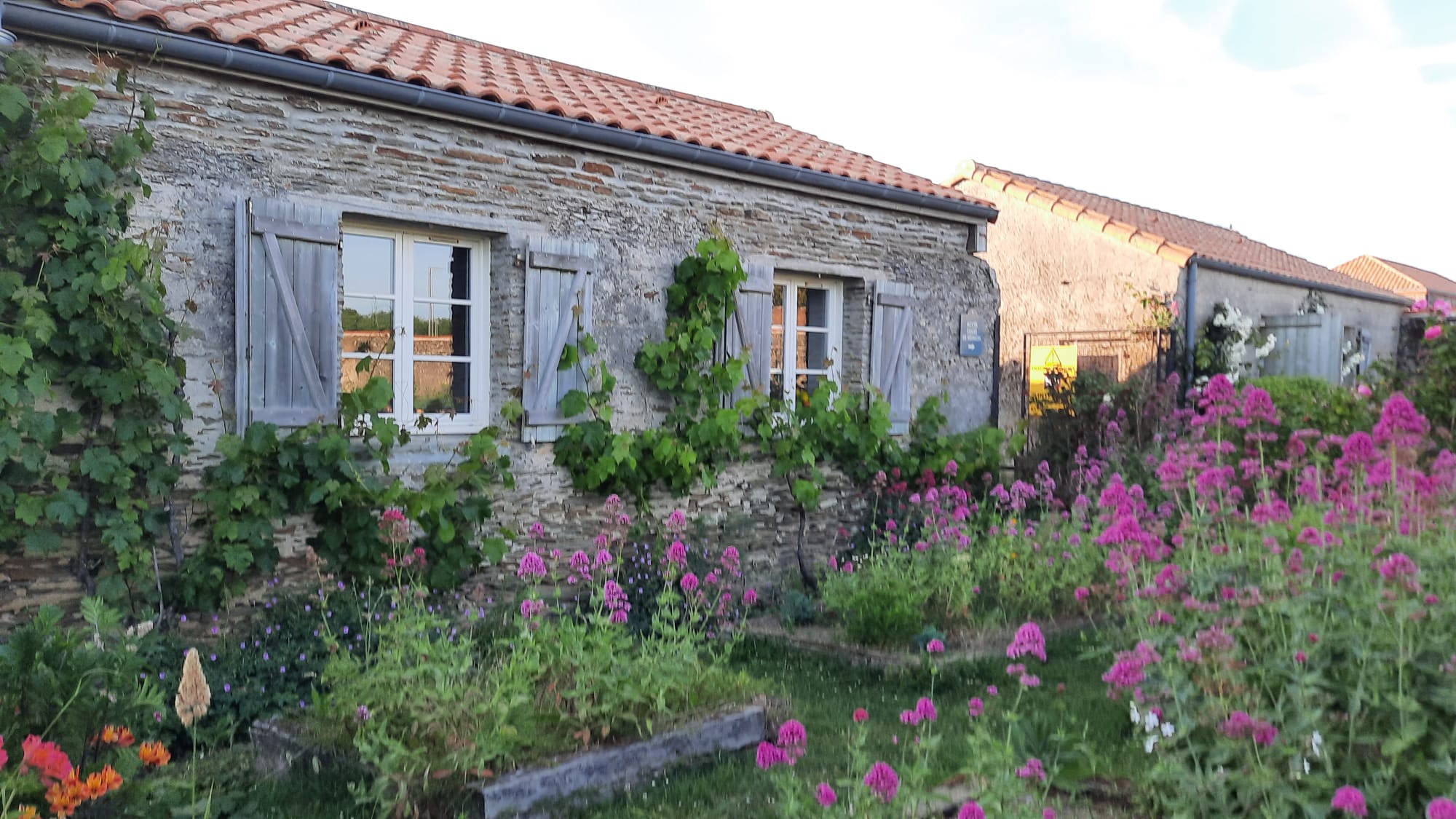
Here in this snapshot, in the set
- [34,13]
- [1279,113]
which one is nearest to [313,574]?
[34,13]

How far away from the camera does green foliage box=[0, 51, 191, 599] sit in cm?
425

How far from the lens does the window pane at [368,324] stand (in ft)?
18.4

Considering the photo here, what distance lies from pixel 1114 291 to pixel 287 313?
10487mm

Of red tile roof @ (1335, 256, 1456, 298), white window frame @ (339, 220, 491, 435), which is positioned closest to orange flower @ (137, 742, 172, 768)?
white window frame @ (339, 220, 491, 435)

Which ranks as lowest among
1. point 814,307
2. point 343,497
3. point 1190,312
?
point 343,497

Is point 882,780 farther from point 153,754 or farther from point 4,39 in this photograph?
point 4,39

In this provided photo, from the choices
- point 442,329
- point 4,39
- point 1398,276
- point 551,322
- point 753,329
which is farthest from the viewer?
point 1398,276

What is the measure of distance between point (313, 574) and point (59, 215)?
2077mm

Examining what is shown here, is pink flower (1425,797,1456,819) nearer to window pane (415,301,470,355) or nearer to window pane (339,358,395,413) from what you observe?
window pane (339,358,395,413)

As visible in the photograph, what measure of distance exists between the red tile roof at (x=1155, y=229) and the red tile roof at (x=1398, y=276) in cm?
843

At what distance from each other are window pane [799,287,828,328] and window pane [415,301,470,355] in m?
2.93

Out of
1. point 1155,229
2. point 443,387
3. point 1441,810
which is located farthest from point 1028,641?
point 1155,229

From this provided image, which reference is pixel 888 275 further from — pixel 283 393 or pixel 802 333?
pixel 283 393

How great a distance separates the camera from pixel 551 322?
6129 millimetres
